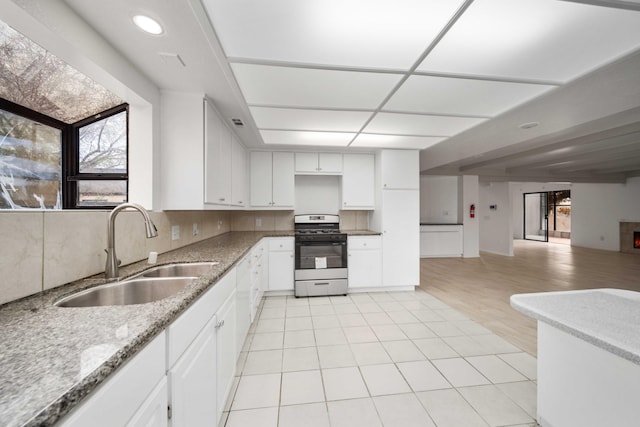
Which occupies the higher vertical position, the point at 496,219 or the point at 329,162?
the point at 329,162

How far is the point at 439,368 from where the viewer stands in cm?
193

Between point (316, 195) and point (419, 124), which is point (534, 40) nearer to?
point (419, 124)

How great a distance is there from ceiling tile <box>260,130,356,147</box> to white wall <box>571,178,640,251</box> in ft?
31.4

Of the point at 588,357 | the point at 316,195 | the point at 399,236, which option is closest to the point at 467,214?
the point at 399,236

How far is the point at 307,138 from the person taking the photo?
316cm

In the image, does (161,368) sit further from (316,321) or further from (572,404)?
(316,321)

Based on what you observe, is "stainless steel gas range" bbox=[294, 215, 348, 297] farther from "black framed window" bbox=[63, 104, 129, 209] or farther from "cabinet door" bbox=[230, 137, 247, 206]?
"black framed window" bbox=[63, 104, 129, 209]

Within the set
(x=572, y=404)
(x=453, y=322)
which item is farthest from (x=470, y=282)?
(x=572, y=404)

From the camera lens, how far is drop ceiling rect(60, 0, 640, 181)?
1.19m

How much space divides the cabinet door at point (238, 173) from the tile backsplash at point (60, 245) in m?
0.96

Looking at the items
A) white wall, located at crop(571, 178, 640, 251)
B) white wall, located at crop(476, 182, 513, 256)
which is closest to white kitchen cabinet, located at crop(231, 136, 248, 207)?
white wall, located at crop(476, 182, 513, 256)

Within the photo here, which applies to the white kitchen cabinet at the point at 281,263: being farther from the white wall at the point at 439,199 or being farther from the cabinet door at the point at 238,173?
the white wall at the point at 439,199

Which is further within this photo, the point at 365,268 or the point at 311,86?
the point at 365,268

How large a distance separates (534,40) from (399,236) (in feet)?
8.79
